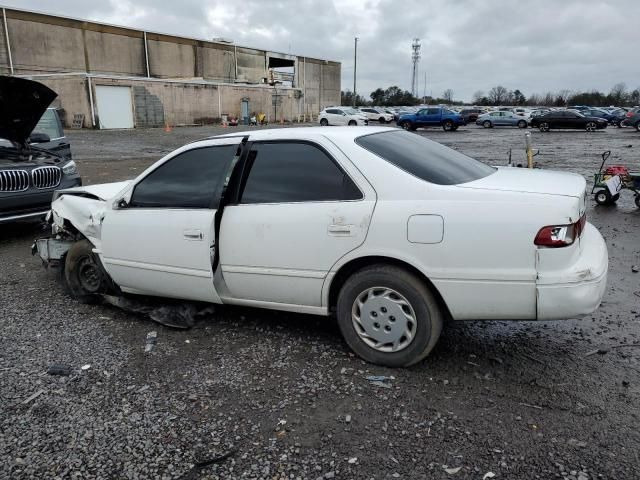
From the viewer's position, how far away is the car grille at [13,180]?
6719mm

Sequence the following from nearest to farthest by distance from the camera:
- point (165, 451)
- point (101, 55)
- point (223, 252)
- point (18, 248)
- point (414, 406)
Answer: point (165, 451) → point (414, 406) → point (223, 252) → point (18, 248) → point (101, 55)

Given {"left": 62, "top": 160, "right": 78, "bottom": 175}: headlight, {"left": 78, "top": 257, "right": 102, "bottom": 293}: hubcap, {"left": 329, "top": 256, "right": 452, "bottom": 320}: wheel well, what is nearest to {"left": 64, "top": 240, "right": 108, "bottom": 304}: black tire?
{"left": 78, "top": 257, "right": 102, "bottom": 293}: hubcap

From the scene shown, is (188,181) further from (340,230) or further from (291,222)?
(340,230)

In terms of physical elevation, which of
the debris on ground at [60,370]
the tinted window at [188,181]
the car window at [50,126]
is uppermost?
the car window at [50,126]

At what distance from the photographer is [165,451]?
2.76m

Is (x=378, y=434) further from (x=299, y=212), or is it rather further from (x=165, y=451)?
(x=299, y=212)

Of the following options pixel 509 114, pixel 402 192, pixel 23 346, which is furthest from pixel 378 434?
pixel 509 114

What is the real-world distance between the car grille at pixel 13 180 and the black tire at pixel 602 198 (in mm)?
9393

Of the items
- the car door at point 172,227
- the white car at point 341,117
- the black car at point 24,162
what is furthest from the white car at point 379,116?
the car door at point 172,227

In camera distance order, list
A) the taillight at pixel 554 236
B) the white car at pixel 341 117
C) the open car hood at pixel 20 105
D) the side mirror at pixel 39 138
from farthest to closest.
A: 1. the white car at pixel 341 117
2. the side mirror at pixel 39 138
3. the open car hood at pixel 20 105
4. the taillight at pixel 554 236

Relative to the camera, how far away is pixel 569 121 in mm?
36688

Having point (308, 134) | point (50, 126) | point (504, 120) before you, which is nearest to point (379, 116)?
point (504, 120)

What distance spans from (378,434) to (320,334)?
1.38 m

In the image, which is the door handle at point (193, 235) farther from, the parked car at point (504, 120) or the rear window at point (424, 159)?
the parked car at point (504, 120)
